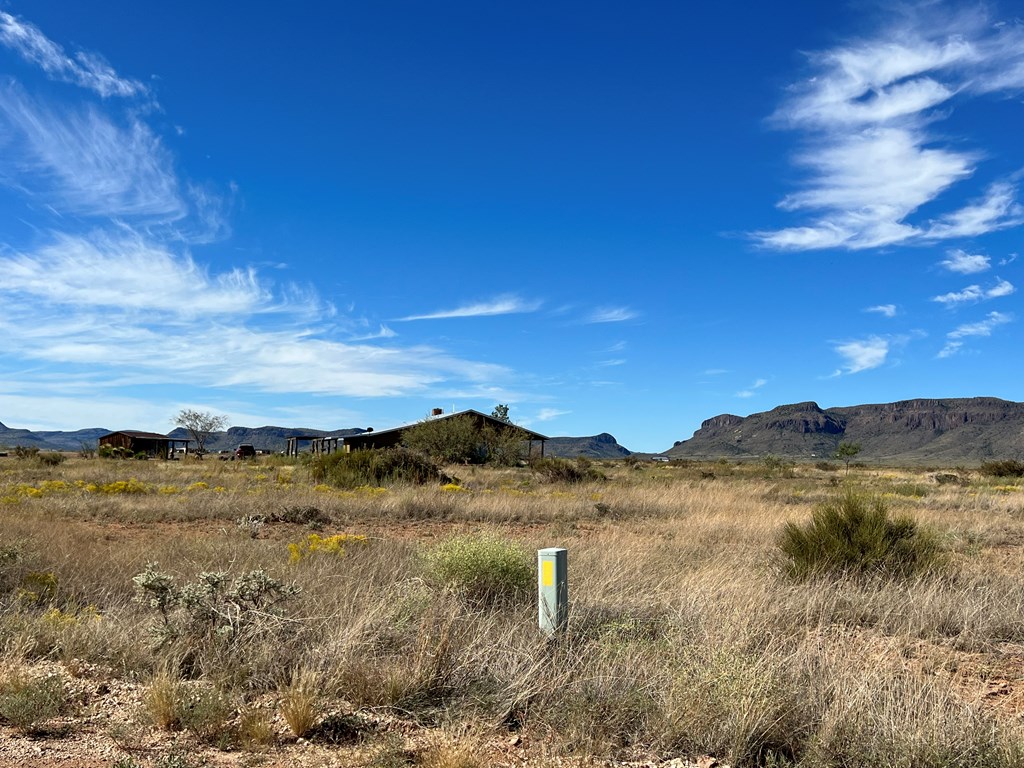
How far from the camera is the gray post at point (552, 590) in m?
5.75

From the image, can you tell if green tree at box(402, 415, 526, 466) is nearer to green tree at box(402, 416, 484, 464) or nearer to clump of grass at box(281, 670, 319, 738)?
green tree at box(402, 416, 484, 464)

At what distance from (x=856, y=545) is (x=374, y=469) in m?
18.2

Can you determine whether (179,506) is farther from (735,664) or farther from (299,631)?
(735,664)

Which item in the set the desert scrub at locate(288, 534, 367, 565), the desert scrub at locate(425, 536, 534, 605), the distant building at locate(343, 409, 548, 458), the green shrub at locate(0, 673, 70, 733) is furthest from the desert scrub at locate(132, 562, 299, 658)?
the distant building at locate(343, 409, 548, 458)

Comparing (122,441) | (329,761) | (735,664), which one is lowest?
(329,761)

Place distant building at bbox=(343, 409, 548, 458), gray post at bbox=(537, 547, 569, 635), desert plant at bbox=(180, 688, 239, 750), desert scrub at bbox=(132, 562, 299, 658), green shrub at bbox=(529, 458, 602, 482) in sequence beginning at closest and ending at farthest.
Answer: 1. desert plant at bbox=(180, 688, 239, 750)
2. desert scrub at bbox=(132, 562, 299, 658)
3. gray post at bbox=(537, 547, 569, 635)
4. green shrub at bbox=(529, 458, 602, 482)
5. distant building at bbox=(343, 409, 548, 458)

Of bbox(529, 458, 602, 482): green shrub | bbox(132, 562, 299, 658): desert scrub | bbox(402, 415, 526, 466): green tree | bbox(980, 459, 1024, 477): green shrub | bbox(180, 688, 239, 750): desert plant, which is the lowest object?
bbox(180, 688, 239, 750): desert plant

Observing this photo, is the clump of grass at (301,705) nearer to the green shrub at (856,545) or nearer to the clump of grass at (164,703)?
the clump of grass at (164,703)

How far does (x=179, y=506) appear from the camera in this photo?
641 inches

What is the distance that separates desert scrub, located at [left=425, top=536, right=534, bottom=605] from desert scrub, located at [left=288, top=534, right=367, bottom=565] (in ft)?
7.06

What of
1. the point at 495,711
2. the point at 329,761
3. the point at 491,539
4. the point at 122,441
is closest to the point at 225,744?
the point at 329,761

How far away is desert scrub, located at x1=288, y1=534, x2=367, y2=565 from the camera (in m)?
9.32

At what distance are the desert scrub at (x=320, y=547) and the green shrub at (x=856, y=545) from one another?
559 cm

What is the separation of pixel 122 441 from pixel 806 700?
85.6 meters
